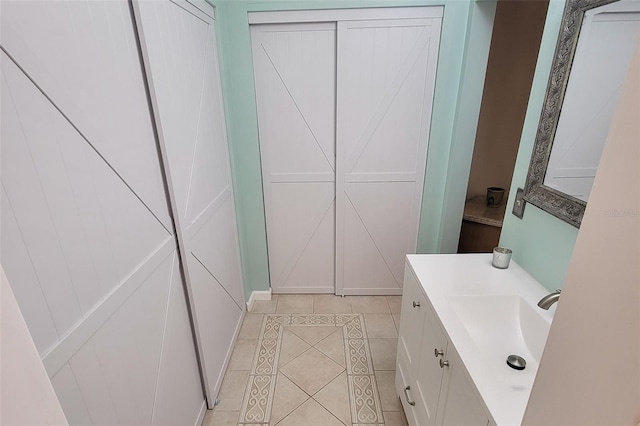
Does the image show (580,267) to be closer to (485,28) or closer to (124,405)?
(124,405)

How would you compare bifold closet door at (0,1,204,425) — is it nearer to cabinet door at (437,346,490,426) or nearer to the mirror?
cabinet door at (437,346,490,426)

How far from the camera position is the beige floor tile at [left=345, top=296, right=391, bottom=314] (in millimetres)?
2543

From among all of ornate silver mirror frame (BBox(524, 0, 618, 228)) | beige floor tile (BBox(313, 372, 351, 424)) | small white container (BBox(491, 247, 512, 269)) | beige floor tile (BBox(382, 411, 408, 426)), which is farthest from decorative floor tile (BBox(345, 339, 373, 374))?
ornate silver mirror frame (BBox(524, 0, 618, 228))

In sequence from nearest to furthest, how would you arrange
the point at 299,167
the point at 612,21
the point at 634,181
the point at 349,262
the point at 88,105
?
the point at 634,181, the point at 88,105, the point at 612,21, the point at 299,167, the point at 349,262

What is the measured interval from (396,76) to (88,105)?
6.18 feet

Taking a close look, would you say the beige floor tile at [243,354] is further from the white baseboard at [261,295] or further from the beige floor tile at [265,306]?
the white baseboard at [261,295]

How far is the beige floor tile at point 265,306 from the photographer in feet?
8.43

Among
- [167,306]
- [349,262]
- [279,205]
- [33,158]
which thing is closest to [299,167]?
[279,205]

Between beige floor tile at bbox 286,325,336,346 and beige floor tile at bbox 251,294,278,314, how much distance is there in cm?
30

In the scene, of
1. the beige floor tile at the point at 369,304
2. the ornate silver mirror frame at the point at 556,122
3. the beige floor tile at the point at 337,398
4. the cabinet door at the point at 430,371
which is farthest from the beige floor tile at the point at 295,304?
the ornate silver mirror frame at the point at 556,122

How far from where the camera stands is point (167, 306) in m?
1.28

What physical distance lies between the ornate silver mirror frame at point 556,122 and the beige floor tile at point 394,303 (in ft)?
5.03

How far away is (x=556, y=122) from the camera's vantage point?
1187mm

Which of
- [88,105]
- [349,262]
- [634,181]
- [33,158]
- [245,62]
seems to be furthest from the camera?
[349,262]
